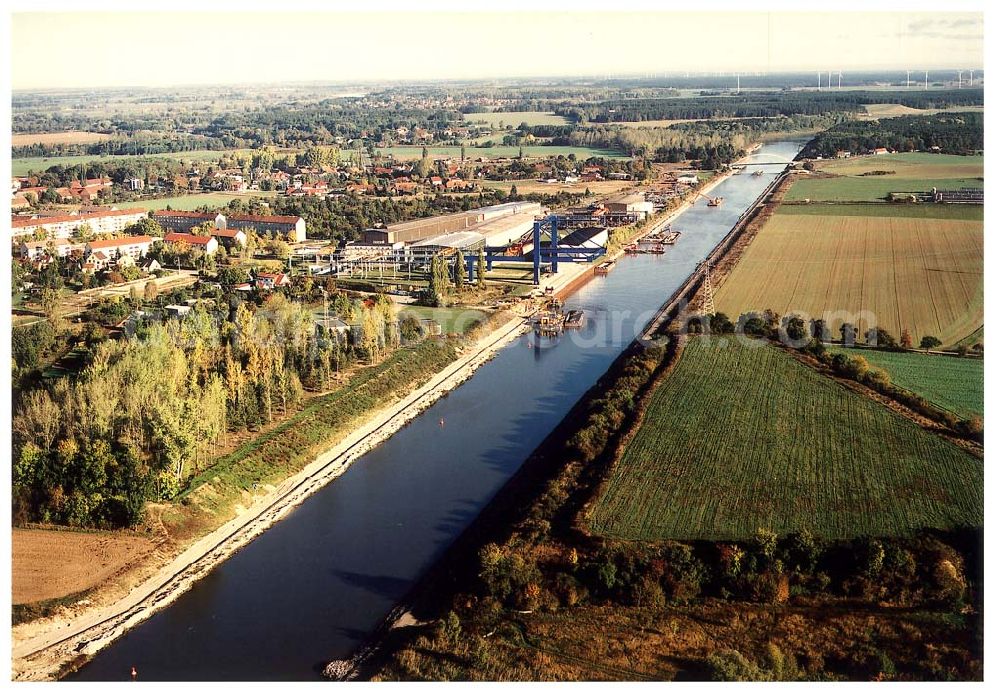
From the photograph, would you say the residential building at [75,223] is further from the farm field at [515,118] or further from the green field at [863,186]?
the farm field at [515,118]

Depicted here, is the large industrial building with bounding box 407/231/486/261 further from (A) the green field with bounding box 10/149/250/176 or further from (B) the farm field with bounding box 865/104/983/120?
(B) the farm field with bounding box 865/104/983/120

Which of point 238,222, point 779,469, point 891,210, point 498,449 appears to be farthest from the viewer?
point 238,222

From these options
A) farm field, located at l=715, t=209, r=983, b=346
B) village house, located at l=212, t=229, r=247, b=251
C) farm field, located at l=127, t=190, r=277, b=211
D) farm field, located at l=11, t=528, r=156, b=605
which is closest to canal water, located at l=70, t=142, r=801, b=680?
farm field, located at l=11, t=528, r=156, b=605

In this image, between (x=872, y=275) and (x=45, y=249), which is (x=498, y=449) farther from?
(x=45, y=249)

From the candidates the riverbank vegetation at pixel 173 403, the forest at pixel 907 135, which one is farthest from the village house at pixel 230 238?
the forest at pixel 907 135

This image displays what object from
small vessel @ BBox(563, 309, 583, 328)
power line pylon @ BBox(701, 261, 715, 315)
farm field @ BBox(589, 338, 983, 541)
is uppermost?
power line pylon @ BBox(701, 261, 715, 315)

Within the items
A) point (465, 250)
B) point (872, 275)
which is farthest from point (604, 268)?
point (872, 275)
